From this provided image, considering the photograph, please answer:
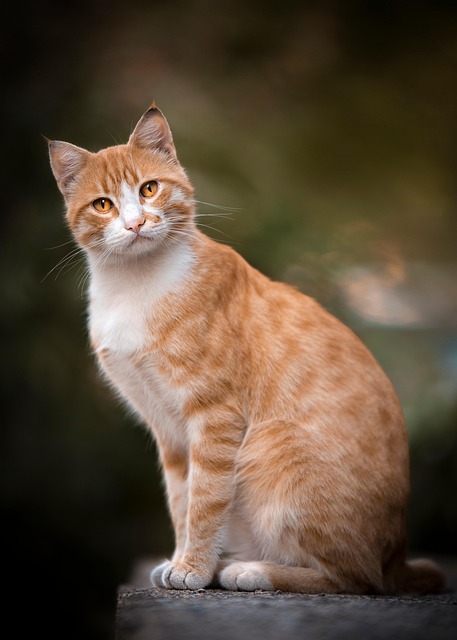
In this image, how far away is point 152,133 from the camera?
262cm

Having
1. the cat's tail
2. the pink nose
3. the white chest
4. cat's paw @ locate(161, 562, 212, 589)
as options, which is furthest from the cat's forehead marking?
the cat's tail

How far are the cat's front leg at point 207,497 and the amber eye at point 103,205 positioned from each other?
724 millimetres

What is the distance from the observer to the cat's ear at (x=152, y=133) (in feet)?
8.50

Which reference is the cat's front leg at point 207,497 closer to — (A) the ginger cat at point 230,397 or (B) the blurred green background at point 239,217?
(A) the ginger cat at point 230,397

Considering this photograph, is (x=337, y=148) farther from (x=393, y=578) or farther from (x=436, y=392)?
(x=393, y=578)

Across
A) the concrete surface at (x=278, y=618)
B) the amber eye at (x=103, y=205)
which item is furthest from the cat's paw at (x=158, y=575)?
the amber eye at (x=103, y=205)

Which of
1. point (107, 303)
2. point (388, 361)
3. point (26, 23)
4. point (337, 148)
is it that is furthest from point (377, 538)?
point (26, 23)

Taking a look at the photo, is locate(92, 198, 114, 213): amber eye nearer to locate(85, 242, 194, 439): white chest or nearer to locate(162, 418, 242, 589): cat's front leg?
locate(85, 242, 194, 439): white chest

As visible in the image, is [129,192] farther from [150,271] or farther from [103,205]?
[150,271]

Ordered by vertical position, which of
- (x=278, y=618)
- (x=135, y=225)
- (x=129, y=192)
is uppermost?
(x=129, y=192)

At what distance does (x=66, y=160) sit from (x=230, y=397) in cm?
93

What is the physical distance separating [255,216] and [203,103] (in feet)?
2.48

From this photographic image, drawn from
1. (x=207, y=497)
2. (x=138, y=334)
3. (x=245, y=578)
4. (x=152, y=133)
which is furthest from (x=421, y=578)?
(x=152, y=133)

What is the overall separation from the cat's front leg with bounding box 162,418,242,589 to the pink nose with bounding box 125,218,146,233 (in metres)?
0.62
